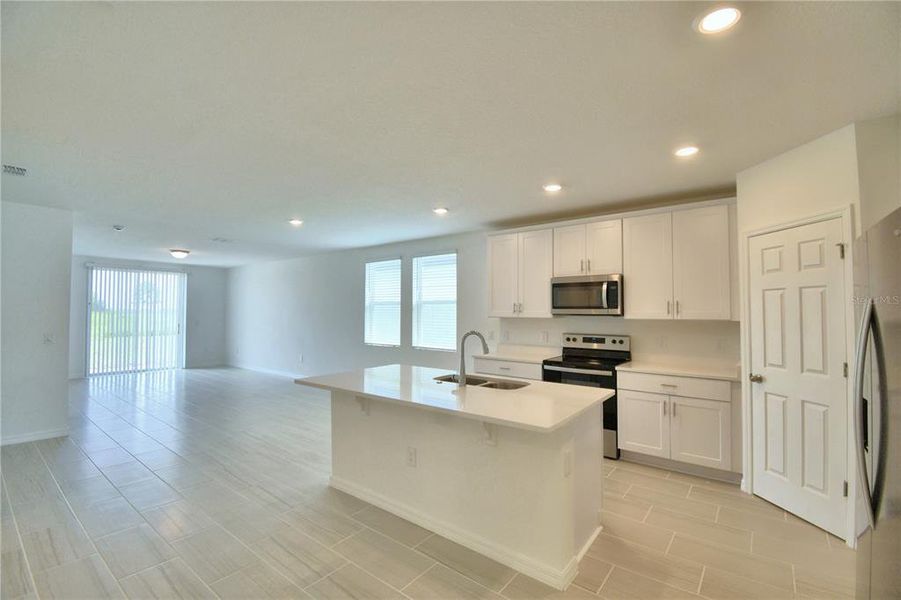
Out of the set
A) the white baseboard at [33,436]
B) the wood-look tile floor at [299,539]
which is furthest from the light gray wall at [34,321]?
the wood-look tile floor at [299,539]

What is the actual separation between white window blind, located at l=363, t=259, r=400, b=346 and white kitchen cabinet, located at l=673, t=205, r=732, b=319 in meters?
4.05

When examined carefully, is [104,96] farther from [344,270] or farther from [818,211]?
[344,270]

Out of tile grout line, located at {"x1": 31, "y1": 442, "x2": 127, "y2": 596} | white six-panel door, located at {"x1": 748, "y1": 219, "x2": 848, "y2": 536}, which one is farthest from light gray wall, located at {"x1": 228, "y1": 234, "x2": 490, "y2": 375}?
tile grout line, located at {"x1": 31, "y1": 442, "x2": 127, "y2": 596}

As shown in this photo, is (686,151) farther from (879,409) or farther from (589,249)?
(879,409)

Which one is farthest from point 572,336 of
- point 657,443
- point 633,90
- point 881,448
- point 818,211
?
point 881,448

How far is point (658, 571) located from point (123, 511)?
11.1 feet

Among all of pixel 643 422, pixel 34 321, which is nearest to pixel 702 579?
pixel 643 422

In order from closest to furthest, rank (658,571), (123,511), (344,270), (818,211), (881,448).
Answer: (881,448) < (658,571) < (818,211) < (123,511) < (344,270)

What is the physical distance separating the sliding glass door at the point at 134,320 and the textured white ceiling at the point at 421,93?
5.66 meters

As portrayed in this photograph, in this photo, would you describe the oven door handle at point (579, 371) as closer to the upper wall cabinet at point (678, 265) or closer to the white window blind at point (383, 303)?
the upper wall cabinet at point (678, 265)

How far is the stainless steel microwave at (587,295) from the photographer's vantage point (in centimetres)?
388

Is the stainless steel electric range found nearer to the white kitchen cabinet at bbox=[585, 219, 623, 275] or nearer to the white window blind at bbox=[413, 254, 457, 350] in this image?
the white kitchen cabinet at bbox=[585, 219, 623, 275]

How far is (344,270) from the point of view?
736 centimetres

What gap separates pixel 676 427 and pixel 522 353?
186 cm
